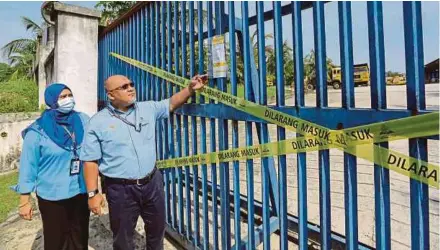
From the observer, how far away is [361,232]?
3236mm

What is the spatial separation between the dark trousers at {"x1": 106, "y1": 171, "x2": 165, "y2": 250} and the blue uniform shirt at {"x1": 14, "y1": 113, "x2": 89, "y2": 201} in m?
0.45

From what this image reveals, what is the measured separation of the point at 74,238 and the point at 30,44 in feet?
60.7

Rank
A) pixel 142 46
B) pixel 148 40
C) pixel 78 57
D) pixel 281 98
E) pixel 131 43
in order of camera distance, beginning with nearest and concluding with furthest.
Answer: pixel 281 98 → pixel 148 40 → pixel 142 46 → pixel 131 43 → pixel 78 57

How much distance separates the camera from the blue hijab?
9.13 feet

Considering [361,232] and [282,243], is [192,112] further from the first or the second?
[361,232]

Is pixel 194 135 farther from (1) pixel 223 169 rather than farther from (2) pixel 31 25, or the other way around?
(2) pixel 31 25

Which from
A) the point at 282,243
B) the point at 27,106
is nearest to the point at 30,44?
the point at 27,106

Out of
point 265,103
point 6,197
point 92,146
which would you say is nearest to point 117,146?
point 92,146

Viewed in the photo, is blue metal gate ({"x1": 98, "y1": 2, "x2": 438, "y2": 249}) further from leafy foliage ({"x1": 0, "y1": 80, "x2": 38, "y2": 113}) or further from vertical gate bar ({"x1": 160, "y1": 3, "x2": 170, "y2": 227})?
leafy foliage ({"x1": 0, "y1": 80, "x2": 38, "y2": 113})

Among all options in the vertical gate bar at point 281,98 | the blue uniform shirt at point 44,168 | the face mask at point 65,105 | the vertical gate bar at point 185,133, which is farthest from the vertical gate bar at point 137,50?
the vertical gate bar at point 281,98

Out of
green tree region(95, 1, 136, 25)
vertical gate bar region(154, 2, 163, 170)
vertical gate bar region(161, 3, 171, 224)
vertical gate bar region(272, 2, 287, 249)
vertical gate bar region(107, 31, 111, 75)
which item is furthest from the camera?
green tree region(95, 1, 136, 25)

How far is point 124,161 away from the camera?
2.59m

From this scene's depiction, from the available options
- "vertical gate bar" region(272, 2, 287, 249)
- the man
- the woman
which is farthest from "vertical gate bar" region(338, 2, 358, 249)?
the woman

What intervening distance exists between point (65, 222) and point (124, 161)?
33.6 inches
